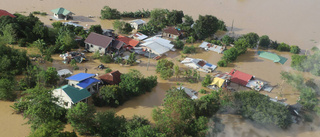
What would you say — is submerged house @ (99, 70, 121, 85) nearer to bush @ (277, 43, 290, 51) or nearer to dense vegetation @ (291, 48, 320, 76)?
dense vegetation @ (291, 48, 320, 76)

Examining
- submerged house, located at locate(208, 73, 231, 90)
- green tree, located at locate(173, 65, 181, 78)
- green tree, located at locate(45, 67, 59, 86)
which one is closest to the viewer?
green tree, located at locate(45, 67, 59, 86)

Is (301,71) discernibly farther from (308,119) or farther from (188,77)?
(188,77)

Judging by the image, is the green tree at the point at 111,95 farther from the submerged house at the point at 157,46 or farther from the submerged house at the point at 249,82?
the submerged house at the point at 249,82

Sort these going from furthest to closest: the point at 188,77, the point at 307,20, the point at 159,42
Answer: the point at 307,20
the point at 159,42
the point at 188,77

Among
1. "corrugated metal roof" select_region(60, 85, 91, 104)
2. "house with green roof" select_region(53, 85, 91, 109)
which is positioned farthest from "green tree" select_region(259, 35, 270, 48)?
"house with green roof" select_region(53, 85, 91, 109)

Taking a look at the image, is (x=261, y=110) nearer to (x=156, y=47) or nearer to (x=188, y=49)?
(x=188, y=49)

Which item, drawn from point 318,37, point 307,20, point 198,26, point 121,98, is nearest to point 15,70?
point 121,98

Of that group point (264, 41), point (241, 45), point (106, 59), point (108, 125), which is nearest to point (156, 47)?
point (106, 59)
